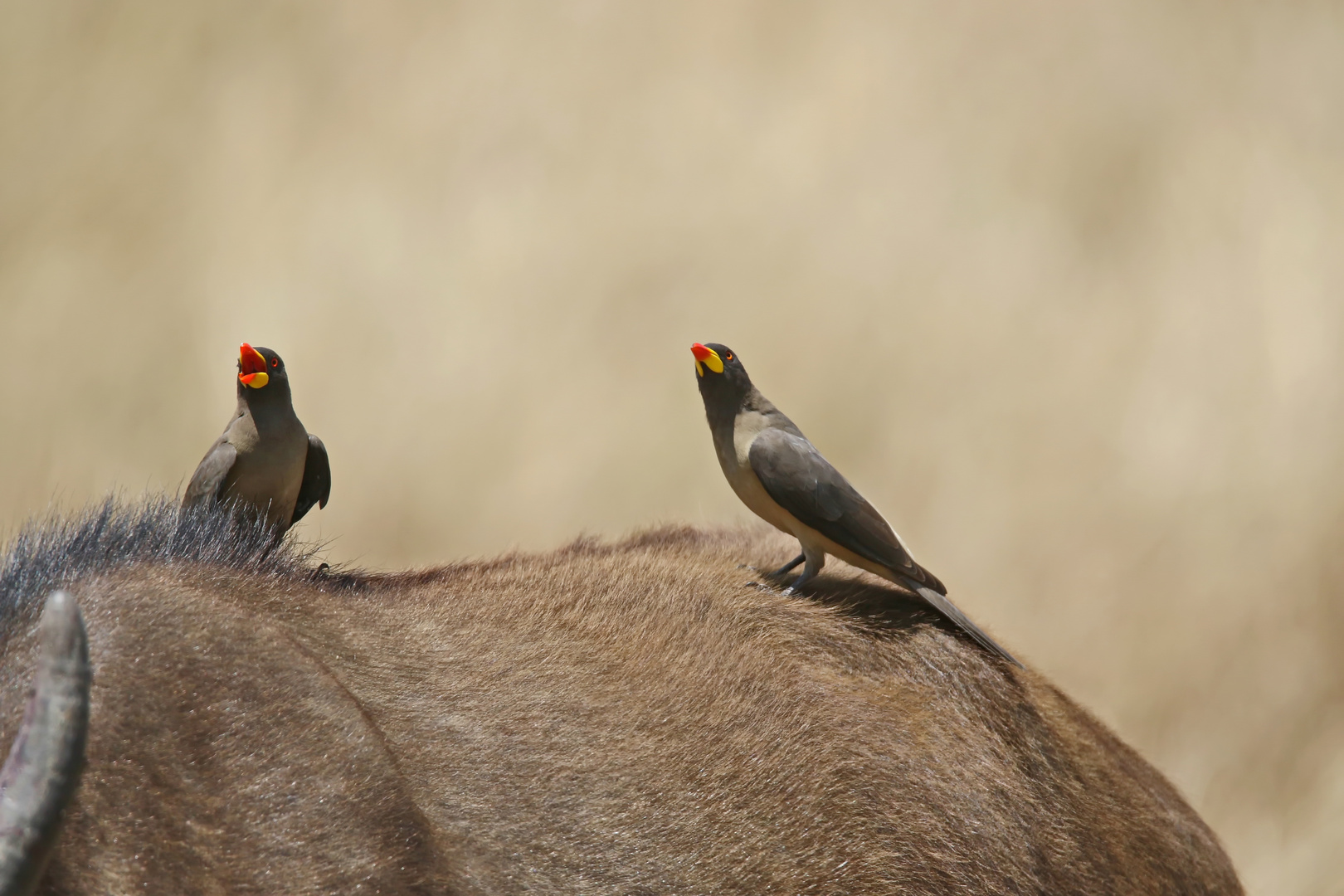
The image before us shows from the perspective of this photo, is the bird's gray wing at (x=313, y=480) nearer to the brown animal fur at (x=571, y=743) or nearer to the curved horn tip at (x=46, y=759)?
the brown animal fur at (x=571, y=743)

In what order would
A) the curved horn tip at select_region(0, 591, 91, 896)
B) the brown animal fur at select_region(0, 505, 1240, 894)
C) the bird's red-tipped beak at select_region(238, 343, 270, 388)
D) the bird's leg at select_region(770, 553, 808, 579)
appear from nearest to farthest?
the curved horn tip at select_region(0, 591, 91, 896), the brown animal fur at select_region(0, 505, 1240, 894), the bird's red-tipped beak at select_region(238, 343, 270, 388), the bird's leg at select_region(770, 553, 808, 579)

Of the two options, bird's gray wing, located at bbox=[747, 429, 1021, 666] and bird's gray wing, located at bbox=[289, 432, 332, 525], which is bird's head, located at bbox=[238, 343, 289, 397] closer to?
bird's gray wing, located at bbox=[289, 432, 332, 525]

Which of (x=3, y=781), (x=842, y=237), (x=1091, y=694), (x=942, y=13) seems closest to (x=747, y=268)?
(x=842, y=237)

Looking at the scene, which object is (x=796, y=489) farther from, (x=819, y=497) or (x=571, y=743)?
(x=571, y=743)

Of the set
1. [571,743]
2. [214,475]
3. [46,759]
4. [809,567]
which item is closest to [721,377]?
[809,567]

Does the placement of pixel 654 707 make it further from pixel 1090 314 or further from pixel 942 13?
pixel 942 13

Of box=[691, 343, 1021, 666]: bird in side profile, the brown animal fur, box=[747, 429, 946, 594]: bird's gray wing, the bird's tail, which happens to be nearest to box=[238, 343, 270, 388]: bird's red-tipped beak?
the brown animal fur

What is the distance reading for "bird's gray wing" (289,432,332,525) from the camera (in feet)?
7.50

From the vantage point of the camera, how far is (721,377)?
228cm

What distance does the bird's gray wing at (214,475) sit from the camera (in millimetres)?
2082

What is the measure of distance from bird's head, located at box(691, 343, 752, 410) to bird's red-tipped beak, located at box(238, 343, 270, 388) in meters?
0.77

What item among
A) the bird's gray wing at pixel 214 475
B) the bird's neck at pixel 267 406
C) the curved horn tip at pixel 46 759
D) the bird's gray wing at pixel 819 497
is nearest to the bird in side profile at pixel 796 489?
the bird's gray wing at pixel 819 497

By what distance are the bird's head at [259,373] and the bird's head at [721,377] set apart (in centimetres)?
75

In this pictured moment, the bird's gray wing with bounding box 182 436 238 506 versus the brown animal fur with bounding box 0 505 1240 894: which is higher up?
the bird's gray wing with bounding box 182 436 238 506
